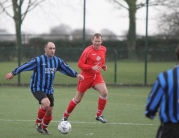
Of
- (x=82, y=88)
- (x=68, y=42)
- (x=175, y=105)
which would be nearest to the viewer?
(x=175, y=105)

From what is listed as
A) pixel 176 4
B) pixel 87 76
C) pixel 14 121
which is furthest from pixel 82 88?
pixel 176 4

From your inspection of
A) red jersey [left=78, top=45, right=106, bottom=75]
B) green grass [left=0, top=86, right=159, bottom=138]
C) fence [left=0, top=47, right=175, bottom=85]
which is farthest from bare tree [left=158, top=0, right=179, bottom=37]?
red jersey [left=78, top=45, right=106, bottom=75]

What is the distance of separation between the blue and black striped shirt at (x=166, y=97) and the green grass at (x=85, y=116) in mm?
4231

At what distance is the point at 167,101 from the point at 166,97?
5 cm

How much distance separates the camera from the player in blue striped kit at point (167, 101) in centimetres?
514

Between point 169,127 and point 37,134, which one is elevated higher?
point 169,127

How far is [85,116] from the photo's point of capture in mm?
12523

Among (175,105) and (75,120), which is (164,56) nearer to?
(75,120)

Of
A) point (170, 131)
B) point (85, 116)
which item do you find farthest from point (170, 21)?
point (170, 131)

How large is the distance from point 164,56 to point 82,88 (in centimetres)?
1193

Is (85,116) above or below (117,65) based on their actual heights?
below

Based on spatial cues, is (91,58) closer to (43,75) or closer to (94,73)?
(94,73)

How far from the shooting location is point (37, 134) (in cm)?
975

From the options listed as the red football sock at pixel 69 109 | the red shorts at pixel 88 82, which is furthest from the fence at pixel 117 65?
the red football sock at pixel 69 109
